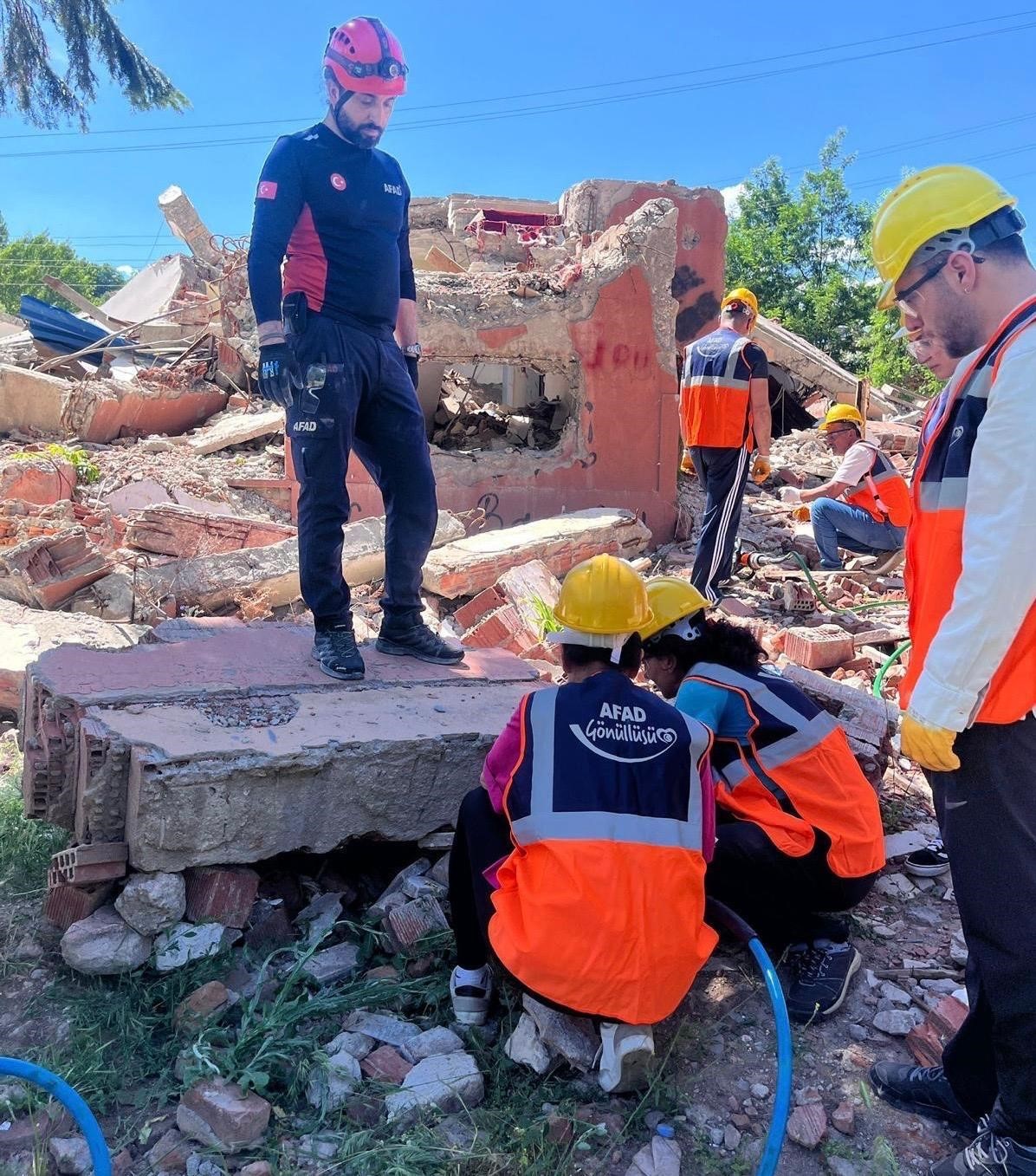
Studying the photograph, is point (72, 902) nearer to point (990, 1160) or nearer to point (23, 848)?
point (23, 848)

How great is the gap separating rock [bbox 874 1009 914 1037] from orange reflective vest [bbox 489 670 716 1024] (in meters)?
0.63

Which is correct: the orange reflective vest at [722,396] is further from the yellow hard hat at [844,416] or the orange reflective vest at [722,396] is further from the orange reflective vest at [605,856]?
the orange reflective vest at [605,856]

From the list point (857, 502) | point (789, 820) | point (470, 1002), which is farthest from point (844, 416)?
point (470, 1002)

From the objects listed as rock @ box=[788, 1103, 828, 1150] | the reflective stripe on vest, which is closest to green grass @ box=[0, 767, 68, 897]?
the reflective stripe on vest

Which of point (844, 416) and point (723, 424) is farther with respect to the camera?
point (844, 416)

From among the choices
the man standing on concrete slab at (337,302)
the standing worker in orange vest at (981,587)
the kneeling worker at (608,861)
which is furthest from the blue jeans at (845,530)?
the standing worker in orange vest at (981,587)

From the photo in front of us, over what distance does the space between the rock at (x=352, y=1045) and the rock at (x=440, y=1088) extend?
16 cm

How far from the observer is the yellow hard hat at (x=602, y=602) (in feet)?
7.87

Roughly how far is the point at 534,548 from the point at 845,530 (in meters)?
2.42

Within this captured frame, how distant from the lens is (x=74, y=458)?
8.36 meters

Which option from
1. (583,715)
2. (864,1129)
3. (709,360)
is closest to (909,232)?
(583,715)

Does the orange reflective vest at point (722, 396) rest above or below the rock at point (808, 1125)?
above

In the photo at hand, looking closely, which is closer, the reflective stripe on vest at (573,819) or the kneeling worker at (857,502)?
the reflective stripe on vest at (573,819)

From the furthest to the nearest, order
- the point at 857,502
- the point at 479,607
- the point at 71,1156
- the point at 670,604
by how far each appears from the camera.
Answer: the point at 857,502
the point at 479,607
the point at 670,604
the point at 71,1156
